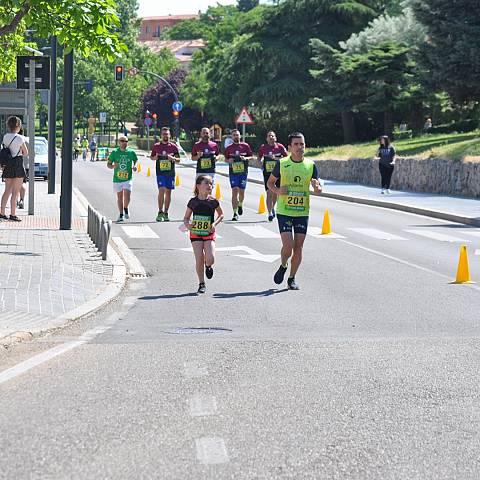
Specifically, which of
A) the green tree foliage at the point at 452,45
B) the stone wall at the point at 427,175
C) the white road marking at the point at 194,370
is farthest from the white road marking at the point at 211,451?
the green tree foliage at the point at 452,45

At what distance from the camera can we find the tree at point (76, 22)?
51.1ft

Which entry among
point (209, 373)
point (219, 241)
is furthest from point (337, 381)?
point (219, 241)

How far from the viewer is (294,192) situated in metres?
14.1

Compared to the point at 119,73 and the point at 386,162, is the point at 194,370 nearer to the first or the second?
the point at 386,162

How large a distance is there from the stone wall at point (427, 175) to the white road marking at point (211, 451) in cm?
2981

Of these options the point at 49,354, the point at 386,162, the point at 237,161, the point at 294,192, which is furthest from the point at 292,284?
the point at 386,162

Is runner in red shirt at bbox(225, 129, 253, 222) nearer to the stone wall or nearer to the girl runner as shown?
the girl runner

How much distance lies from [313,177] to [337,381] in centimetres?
617

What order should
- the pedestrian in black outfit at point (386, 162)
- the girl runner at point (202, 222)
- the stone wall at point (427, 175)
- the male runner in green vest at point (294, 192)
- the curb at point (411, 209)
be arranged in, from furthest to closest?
the pedestrian in black outfit at point (386, 162) → the stone wall at point (427, 175) → the curb at point (411, 209) → the male runner in green vest at point (294, 192) → the girl runner at point (202, 222)

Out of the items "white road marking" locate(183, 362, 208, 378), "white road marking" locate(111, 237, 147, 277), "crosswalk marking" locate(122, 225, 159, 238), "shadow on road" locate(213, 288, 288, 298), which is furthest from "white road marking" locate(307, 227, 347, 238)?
"white road marking" locate(183, 362, 208, 378)

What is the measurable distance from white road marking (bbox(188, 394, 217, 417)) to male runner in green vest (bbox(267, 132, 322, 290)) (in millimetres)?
6523

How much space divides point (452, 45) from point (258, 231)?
23139 mm

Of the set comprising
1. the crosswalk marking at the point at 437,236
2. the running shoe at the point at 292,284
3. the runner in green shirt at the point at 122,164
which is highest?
the runner in green shirt at the point at 122,164

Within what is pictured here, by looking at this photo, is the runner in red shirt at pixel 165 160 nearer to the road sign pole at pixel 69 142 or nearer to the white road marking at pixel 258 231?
the white road marking at pixel 258 231
